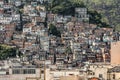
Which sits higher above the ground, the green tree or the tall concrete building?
the tall concrete building

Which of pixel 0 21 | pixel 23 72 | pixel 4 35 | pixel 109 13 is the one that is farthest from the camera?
pixel 109 13

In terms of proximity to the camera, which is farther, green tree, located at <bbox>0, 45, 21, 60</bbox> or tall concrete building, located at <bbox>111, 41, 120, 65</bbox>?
green tree, located at <bbox>0, 45, 21, 60</bbox>

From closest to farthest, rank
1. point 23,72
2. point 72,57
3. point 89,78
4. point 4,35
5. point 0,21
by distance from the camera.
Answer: point 89,78 → point 23,72 → point 72,57 → point 4,35 → point 0,21

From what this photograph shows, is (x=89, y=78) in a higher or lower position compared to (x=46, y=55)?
higher

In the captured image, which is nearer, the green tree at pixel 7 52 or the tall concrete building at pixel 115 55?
the tall concrete building at pixel 115 55

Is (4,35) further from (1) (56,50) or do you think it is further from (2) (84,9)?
(2) (84,9)

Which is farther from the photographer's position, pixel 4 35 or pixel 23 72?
pixel 4 35

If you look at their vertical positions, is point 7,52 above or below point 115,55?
below

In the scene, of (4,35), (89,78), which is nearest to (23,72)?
(89,78)

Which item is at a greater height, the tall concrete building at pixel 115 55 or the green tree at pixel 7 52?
the tall concrete building at pixel 115 55

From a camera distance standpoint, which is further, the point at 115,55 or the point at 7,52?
the point at 7,52
